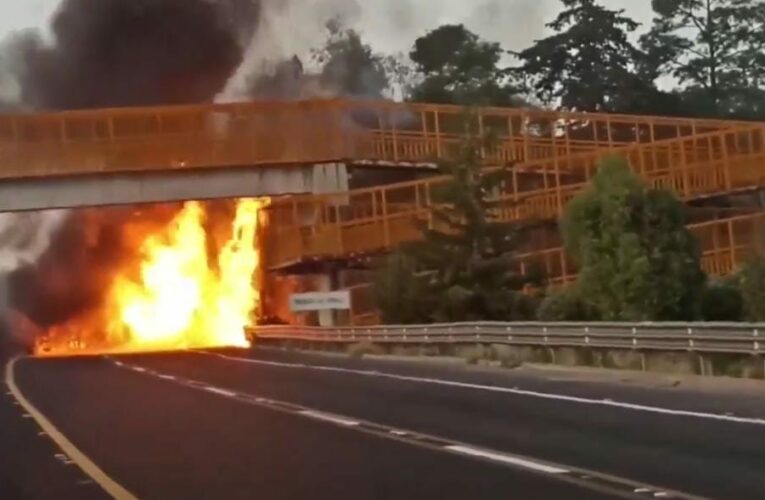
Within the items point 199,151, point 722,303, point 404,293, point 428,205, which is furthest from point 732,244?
point 199,151

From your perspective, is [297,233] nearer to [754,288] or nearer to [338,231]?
[338,231]

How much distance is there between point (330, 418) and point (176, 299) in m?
54.5

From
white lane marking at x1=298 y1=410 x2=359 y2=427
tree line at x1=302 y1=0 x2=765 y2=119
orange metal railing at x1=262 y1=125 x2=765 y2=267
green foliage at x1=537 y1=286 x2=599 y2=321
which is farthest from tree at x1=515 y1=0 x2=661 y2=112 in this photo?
white lane marking at x1=298 y1=410 x2=359 y2=427

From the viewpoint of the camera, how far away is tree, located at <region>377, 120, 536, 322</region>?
5372 centimetres

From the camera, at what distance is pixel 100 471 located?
54.8 feet

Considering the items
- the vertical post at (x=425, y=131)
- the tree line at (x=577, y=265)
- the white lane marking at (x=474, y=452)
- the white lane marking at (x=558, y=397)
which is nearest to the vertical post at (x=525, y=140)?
the vertical post at (x=425, y=131)

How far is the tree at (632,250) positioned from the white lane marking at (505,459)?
21.7 m

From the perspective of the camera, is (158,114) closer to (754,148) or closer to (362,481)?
Answer: (754,148)

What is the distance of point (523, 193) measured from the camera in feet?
192

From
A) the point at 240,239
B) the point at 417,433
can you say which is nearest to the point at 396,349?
the point at 240,239

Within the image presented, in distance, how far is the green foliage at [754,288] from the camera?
35.6 metres

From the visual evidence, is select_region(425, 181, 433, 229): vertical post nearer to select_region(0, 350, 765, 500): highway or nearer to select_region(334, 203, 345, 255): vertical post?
select_region(334, 203, 345, 255): vertical post

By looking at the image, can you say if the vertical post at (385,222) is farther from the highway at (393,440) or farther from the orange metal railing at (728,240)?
the highway at (393,440)

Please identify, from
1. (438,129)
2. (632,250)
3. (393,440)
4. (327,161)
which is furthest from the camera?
(438,129)
